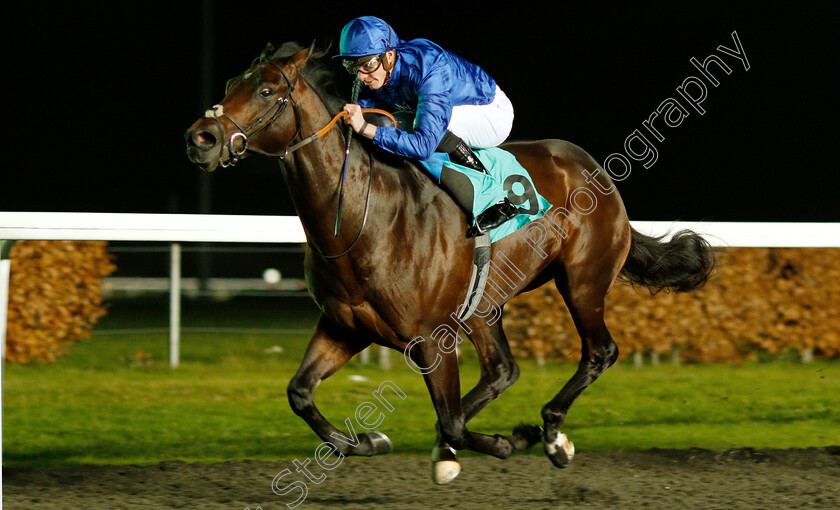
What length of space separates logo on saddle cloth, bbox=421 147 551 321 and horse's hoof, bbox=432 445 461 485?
473 millimetres

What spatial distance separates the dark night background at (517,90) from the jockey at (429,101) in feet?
29.6

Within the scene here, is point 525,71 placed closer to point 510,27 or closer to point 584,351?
point 510,27

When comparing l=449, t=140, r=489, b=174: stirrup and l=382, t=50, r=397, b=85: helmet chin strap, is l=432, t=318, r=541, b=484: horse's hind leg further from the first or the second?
l=382, t=50, r=397, b=85: helmet chin strap

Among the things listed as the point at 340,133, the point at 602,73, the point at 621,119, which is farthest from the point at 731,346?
the point at 602,73

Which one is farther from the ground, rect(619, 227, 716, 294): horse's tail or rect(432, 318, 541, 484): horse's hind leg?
rect(619, 227, 716, 294): horse's tail

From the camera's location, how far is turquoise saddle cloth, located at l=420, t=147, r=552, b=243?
2.97m

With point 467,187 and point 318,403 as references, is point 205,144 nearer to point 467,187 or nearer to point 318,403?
point 467,187

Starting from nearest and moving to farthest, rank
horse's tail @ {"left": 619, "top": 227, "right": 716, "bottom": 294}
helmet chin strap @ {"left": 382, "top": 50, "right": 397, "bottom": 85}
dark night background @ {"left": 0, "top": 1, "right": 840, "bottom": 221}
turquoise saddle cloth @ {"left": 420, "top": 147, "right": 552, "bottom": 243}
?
helmet chin strap @ {"left": 382, "top": 50, "right": 397, "bottom": 85}, turquoise saddle cloth @ {"left": 420, "top": 147, "right": 552, "bottom": 243}, horse's tail @ {"left": 619, "top": 227, "right": 716, "bottom": 294}, dark night background @ {"left": 0, "top": 1, "right": 840, "bottom": 221}

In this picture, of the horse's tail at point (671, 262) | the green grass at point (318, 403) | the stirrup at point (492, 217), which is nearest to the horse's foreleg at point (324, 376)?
the stirrup at point (492, 217)

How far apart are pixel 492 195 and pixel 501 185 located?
3.7 inches

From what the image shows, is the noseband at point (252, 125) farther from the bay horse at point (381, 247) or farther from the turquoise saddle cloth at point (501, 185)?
the turquoise saddle cloth at point (501, 185)

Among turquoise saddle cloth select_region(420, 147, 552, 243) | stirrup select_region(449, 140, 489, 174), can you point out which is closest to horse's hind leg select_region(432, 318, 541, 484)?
turquoise saddle cloth select_region(420, 147, 552, 243)

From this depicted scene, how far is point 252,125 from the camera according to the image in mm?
2506

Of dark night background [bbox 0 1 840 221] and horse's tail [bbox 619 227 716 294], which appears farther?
dark night background [bbox 0 1 840 221]
